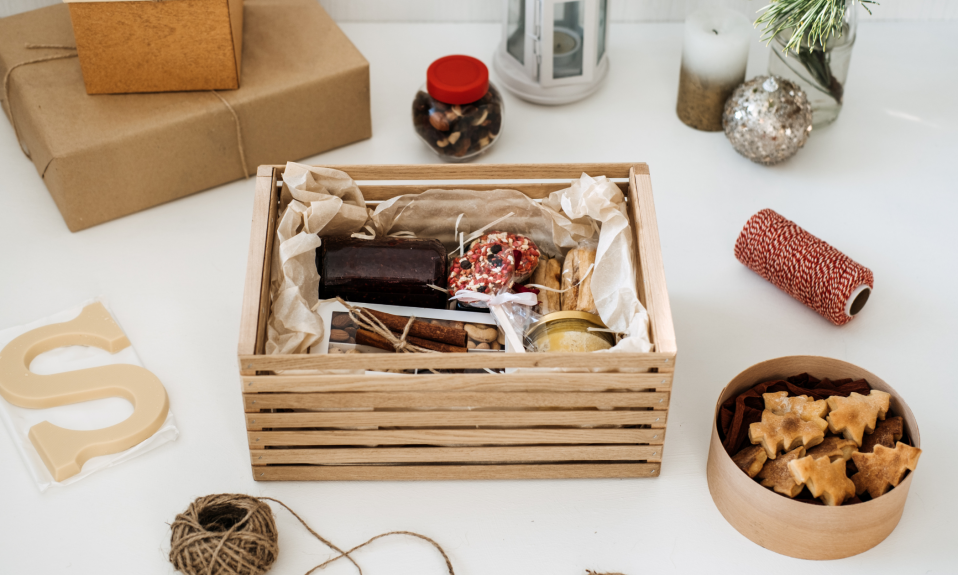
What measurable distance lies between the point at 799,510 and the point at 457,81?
643mm

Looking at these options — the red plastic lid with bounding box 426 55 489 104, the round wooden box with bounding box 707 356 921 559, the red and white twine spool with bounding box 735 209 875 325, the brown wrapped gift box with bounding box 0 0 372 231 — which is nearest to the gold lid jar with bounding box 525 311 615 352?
the round wooden box with bounding box 707 356 921 559

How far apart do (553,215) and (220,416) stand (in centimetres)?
41

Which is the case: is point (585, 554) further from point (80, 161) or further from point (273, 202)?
point (80, 161)

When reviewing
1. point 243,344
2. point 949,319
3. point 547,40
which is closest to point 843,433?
point 949,319

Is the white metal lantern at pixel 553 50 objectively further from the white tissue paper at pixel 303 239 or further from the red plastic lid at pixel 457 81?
the white tissue paper at pixel 303 239

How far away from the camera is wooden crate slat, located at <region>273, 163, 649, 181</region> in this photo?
93cm

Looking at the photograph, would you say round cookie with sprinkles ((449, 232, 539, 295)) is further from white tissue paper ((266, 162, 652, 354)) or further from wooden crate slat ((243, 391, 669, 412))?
wooden crate slat ((243, 391, 669, 412))

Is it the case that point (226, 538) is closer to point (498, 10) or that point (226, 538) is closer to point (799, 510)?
point (799, 510)

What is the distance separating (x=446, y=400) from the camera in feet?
2.57

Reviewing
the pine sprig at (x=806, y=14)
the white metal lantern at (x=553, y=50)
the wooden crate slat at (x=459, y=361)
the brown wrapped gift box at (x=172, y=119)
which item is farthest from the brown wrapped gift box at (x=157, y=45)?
the pine sprig at (x=806, y=14)

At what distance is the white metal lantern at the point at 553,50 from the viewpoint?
4.00 ft

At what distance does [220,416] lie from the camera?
0.92m

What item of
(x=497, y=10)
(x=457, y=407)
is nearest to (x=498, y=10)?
(x=497, y=10)

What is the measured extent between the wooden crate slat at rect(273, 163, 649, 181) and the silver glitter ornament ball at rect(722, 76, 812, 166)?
301mm
